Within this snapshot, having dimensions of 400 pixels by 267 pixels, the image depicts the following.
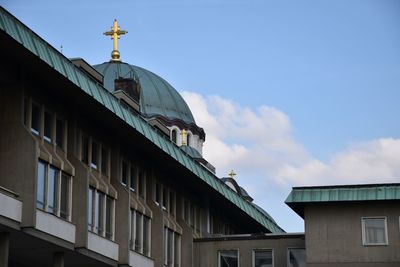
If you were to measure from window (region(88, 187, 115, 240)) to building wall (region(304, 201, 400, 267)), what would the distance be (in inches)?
406

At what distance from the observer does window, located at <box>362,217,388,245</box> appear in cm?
5616

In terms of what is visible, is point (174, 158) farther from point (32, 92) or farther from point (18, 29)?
point (18, 29)

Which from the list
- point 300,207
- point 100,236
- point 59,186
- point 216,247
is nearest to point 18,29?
point 59,186

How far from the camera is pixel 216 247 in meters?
64.3

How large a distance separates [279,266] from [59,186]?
19330mm

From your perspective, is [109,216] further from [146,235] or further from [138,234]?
[146,235]

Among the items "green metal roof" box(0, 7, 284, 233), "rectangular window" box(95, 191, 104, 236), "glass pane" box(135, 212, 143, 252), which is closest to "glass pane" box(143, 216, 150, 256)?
"glass pane" box(135, 212, 143, 252)

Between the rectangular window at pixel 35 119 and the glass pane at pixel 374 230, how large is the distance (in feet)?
61.2

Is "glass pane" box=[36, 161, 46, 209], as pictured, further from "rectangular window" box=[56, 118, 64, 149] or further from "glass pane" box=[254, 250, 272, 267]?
"glass pane" box=[254, 250, 272, 267]

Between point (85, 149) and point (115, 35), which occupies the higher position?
point (115, 35)

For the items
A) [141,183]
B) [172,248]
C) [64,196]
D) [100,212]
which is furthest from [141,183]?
[64,196]

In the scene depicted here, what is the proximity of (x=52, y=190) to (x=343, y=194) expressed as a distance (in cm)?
1656

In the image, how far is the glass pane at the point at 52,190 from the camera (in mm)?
46312

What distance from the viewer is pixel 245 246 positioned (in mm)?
63875
